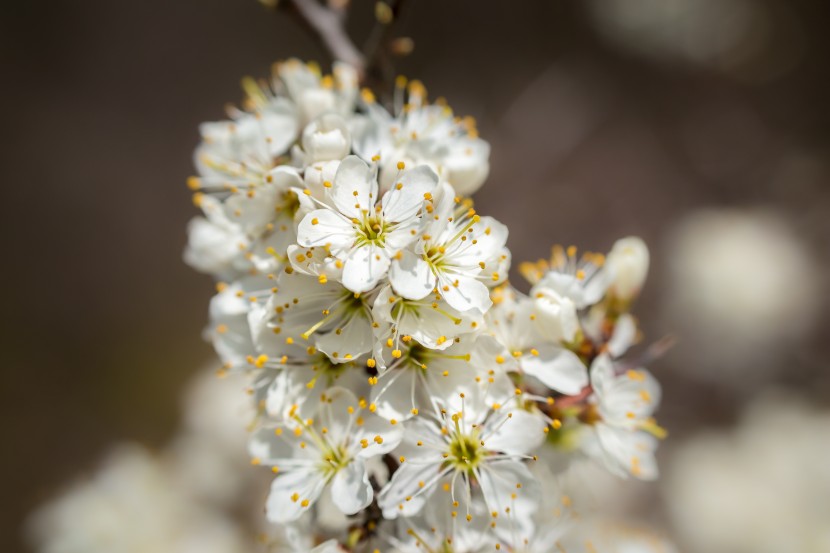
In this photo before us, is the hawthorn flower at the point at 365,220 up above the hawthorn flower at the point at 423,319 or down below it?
above

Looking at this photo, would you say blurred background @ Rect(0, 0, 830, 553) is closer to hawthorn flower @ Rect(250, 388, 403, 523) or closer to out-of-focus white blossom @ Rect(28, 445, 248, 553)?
out-of-focus white blossom @ Rect(28, 445, 248, 553)

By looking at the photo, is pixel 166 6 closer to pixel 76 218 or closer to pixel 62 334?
pixel 76 218

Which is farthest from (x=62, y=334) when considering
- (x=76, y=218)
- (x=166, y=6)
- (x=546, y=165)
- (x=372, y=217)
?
(x=372, y=217)

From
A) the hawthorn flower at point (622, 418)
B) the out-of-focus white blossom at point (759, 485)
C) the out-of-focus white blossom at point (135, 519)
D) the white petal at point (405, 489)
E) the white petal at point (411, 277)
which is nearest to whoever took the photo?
the white petal at point (411, 277)

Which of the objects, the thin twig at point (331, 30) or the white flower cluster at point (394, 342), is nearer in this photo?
the white flower cluster at point (394, 342)

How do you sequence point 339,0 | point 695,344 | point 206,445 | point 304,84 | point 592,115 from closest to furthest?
1. point 304,84
2. point 339,0
3. point 206,445
4. point 695,344
5. point 592,115

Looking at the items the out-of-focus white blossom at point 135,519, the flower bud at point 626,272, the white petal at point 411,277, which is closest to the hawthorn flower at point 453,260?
the white petal at point 411,277

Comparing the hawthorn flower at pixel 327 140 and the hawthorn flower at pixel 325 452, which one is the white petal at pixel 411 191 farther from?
the hawthorn flower at pixel 325 452
